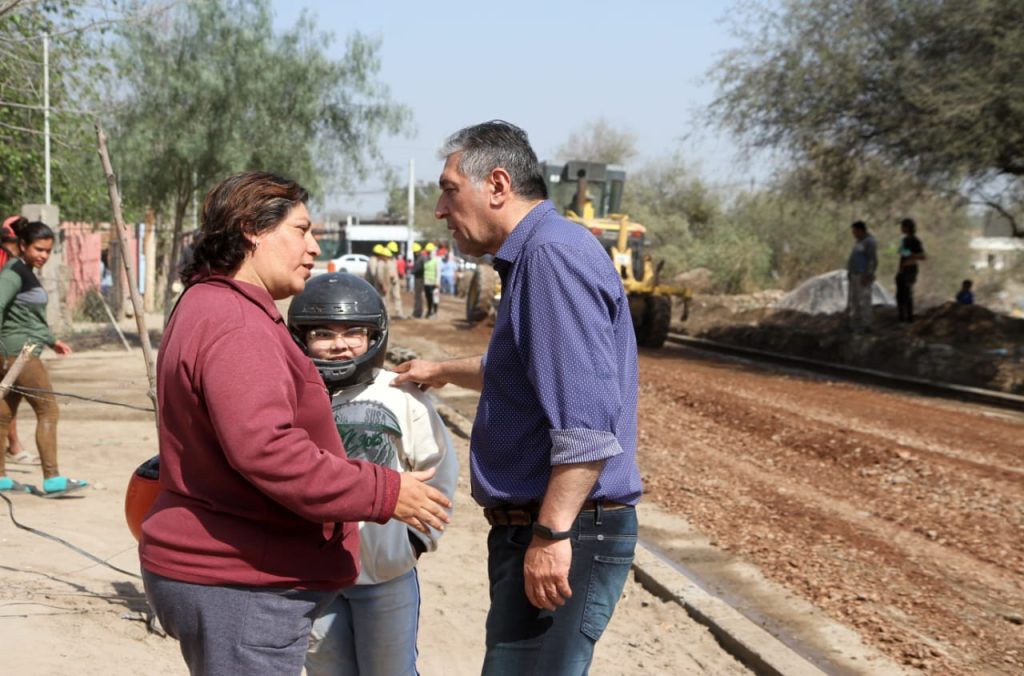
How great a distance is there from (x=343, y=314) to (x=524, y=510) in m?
1.02

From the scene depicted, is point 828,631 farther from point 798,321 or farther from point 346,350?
point 798,321

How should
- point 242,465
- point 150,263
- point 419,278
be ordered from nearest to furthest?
point 242,465, point 150,263, point 419,278

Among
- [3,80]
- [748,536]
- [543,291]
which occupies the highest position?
[3,80]

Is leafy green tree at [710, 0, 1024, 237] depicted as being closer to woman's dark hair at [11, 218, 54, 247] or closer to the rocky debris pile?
the rocky debris pile

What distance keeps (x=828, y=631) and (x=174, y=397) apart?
424 cm

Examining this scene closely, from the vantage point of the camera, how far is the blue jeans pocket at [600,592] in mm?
2867

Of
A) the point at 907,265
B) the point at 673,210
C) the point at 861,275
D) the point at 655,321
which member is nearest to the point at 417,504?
the point at 861,275

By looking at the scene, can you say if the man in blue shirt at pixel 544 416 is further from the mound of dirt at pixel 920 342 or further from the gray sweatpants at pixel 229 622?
the mound of dirt at pixel 920 342

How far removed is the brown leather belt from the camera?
286 centimetres

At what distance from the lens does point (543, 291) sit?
2.75 meters

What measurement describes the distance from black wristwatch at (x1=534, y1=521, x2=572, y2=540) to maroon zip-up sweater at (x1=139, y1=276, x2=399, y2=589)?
385mm

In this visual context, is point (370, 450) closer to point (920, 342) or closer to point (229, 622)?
point (229, 622)

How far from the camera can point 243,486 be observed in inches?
97.1

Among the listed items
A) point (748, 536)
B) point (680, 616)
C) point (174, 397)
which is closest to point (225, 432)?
point (174, 397)
